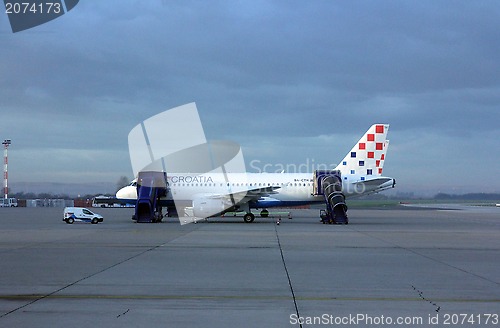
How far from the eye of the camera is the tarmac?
9.01 meters

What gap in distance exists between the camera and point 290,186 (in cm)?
4362

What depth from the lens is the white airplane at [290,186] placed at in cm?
4050

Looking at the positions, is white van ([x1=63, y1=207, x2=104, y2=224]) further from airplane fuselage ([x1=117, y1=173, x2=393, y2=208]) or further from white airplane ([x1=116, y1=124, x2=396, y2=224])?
airplane fuselage ([x1=117, y1=173, x2=393, y2=208])

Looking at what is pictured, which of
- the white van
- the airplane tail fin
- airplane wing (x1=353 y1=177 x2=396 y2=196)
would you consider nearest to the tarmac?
the white van

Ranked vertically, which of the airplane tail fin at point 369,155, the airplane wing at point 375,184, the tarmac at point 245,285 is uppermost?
the airplane tail fin at point 369,155

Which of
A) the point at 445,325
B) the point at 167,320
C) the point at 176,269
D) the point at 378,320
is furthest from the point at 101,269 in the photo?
the point at 445,325

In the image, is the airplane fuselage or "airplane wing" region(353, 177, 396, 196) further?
"airplane wing" region(353, 177, 396, 196)

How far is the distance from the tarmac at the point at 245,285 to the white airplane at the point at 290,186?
60.7 ft

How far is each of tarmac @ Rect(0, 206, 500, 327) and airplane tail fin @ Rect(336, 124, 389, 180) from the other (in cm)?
2313

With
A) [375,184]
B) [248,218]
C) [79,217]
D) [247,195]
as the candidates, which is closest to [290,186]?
[247,195]

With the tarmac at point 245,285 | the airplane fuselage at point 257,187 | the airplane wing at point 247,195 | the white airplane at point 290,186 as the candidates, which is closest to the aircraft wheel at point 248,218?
the white airplane at point 290,186

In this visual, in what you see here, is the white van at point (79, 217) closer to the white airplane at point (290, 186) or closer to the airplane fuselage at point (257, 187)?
the white airplane at point (290, 186)

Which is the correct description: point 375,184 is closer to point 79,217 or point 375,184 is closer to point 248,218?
point 248,218

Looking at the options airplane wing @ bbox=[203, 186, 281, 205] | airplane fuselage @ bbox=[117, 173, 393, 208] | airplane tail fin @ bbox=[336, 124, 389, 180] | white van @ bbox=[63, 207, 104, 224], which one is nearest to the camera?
white van @ bbox=[63, 207, 104, 224]
